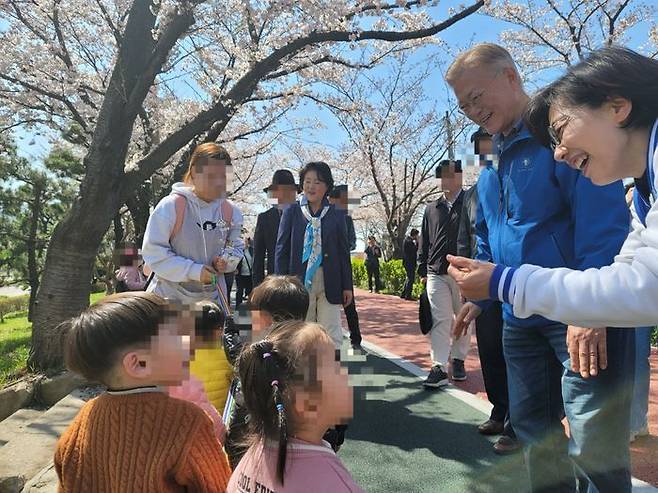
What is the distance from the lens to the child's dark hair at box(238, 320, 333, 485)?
47.9 inches

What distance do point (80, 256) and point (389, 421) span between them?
3276 millimetres

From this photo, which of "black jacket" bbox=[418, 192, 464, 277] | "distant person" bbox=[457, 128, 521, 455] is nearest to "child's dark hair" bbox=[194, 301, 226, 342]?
"distant person" bbox=[457, 128, 521, 455]

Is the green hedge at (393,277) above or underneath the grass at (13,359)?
above

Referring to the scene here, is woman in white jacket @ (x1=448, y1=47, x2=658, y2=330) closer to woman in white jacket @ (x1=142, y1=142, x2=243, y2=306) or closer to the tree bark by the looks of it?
woman in white jacket @ (x1=142, y1=142, x2=243, y2=306)

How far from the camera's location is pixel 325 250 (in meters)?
3.88

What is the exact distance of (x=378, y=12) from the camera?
738 cm

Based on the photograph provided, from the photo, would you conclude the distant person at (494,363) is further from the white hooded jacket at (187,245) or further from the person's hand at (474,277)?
the person's hand at (474,277)

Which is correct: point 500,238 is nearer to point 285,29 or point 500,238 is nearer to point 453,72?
point 453,72

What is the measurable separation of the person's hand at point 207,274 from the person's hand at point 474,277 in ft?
5.11

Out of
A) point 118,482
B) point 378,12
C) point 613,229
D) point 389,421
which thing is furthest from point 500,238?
point 378,12

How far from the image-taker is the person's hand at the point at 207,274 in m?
2.57

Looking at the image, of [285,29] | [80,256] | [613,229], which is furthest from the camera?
[285,29]

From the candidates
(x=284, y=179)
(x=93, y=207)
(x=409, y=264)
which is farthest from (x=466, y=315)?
(x=409, y=264)

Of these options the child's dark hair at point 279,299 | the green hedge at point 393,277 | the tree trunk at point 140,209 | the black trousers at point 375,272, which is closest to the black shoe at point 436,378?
the child's dark hair at point 279,299
